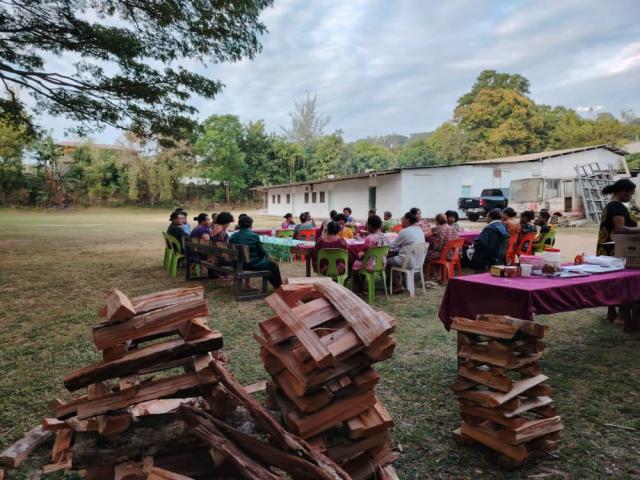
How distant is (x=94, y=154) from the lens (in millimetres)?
42969

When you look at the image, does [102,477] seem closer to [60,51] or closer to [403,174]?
[60,51]

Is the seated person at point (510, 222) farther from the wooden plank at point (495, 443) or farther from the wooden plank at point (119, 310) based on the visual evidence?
the wooden plank at point (119, 310)

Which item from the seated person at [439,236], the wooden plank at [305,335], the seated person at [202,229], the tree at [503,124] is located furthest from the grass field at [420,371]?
the tree at [503,124]

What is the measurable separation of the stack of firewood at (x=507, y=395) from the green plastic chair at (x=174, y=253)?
7039 mm

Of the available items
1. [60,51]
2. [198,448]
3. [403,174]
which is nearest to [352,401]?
[198,448]

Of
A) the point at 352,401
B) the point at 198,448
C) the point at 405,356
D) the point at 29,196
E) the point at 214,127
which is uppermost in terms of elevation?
the point at 214,127

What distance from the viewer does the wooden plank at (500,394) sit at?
2439 millimetres

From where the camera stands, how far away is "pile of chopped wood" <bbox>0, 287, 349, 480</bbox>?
192 centimetres

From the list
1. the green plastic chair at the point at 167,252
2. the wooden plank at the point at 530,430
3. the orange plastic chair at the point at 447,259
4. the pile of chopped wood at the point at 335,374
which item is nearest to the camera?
the pile of chopped wood at the point at 335,374

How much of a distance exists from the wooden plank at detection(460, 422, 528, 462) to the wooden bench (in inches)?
173

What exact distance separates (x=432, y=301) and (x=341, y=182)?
2359 cm

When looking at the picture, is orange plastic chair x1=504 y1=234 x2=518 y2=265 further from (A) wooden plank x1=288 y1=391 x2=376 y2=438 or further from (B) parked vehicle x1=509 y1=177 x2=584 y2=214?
(B) parked vehicle x1=509 y1=177 x2=584 y2=214

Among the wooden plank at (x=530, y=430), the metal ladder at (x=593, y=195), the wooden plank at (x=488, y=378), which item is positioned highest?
the metal ladder at (x=593, y=195)

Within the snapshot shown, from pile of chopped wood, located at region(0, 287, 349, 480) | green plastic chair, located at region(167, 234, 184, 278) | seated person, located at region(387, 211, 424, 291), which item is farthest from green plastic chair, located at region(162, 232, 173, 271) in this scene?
pile of chopped wood, located at region(0, 287, 349, 480)
